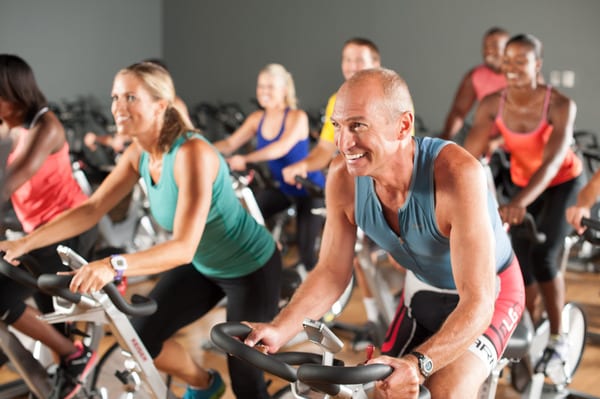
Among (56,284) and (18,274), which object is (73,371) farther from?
(56,284)

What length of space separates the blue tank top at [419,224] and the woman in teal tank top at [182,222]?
0.59 m

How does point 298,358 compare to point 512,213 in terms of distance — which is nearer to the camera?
point 298,358

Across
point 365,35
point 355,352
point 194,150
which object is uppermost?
point 194,150

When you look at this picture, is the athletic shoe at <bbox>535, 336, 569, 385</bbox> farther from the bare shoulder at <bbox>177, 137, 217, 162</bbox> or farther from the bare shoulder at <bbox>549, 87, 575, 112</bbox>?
the bare shoulder at <bbox>177, 137, 217, 162</bbox>

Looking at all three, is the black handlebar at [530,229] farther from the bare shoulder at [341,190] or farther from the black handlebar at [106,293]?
the black handlebar at [106,293]

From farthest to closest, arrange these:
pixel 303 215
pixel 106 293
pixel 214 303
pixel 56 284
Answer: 1. pixel 303 215
2. pixel 214 303
3. pixel 106 293
4. pixel 56 284

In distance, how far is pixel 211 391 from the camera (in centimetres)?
271

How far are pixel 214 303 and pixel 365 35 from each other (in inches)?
222

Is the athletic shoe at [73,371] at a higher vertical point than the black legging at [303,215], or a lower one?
lower

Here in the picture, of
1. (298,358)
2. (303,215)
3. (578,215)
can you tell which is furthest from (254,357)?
(303,215)

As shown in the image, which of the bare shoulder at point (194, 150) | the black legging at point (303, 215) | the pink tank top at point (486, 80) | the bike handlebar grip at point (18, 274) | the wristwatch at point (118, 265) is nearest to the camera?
the wristwatch at point (118, 265)

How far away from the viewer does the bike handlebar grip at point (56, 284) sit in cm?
195

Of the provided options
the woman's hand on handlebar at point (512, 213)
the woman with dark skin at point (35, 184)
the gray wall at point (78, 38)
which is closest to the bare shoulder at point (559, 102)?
the woman's hand on handlebar at point (512, 213)

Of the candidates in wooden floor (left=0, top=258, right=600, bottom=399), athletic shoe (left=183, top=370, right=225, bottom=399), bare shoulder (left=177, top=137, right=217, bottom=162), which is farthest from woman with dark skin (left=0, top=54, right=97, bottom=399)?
bare shoulder (left=177, top=137, right=217, bottom=162)
